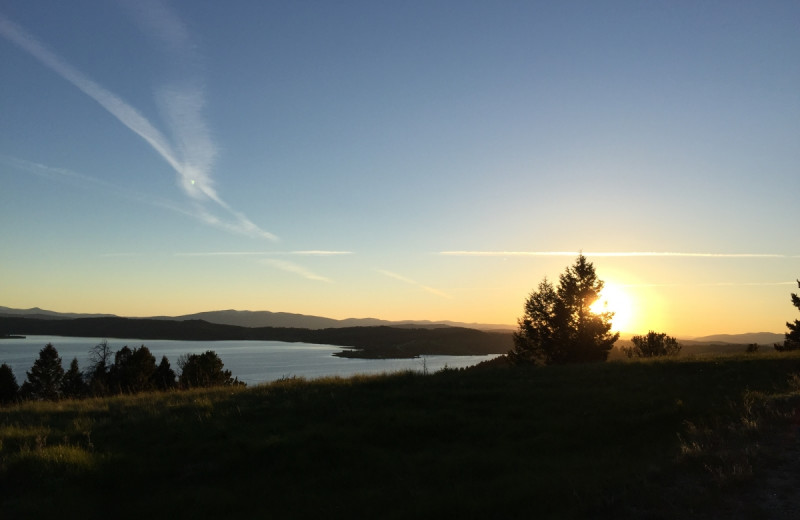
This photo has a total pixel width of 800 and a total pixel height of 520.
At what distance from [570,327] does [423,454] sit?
27.2m

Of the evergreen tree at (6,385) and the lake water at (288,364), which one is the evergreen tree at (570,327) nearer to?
the lake water at (288,364)

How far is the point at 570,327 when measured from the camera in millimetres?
33812

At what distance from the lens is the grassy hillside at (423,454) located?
656 cm

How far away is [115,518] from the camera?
689cm

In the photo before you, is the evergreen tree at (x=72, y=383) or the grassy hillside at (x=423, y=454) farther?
the evergreen tree at (x=72, y=383)

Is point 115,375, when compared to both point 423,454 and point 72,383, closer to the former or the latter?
point 72,383

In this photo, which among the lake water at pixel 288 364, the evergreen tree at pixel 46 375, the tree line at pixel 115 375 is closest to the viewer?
the tree line at pixel 115 375

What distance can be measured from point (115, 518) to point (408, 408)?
260 inches

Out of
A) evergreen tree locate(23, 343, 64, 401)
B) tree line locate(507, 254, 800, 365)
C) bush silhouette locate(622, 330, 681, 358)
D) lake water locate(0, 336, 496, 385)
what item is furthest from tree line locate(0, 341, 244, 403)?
bush silhouette locate(622, 330, 681, 358)

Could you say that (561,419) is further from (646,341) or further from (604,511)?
(646,341)

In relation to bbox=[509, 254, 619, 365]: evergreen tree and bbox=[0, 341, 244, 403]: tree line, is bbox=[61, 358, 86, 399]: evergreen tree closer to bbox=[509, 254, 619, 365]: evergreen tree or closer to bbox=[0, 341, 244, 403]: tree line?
bbox=[0, 341, 244, 403]: tree line

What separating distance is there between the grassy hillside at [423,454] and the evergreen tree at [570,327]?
18.9 m

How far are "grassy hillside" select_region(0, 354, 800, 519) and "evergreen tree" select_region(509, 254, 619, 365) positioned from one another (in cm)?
1886

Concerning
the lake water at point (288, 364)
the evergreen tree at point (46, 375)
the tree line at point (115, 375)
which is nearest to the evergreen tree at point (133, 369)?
the tree line at point (115, 375)
